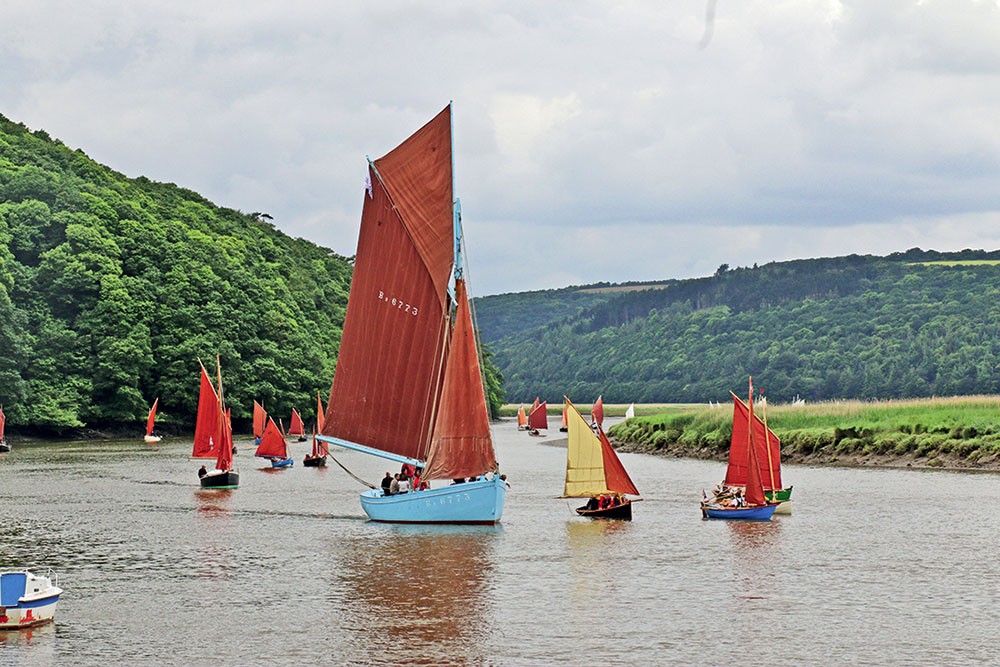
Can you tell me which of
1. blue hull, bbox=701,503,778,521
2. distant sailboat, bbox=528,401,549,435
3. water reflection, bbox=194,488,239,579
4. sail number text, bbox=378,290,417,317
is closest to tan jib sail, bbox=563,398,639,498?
blue hull, bbox=701,503,778,521

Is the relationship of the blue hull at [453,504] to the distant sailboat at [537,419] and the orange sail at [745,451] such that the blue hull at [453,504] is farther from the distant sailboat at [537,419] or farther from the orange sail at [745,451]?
the distant sailboat at [537,419]

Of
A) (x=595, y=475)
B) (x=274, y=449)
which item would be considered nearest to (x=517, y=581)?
(x=595, y=475)

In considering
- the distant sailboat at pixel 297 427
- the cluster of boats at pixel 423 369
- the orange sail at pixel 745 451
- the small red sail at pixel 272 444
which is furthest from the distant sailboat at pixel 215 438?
the distant sailboat at pixel 297 427

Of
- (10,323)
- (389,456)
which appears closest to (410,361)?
(389,456)

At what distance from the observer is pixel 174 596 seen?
119ft

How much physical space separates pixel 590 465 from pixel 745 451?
21.8ft

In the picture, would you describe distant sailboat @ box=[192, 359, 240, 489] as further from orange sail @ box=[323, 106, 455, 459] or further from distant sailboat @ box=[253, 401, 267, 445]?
distant sailboat @ box=[253, 401, 267, 445]

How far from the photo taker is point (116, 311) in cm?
13550

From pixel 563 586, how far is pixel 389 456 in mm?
16037

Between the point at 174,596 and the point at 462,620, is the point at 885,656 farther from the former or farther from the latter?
the point at 174,596

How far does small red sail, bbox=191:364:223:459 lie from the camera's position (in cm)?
7831

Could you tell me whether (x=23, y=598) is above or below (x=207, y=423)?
below

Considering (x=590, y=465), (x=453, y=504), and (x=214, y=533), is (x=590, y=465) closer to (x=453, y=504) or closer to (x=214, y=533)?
(x=453, y=504)

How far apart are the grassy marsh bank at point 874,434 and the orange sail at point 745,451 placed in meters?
22.4
